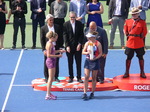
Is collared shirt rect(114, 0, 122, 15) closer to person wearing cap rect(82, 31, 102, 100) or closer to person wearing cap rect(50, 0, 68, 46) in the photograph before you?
person wearing cap rect(50, 0, 68, 46)

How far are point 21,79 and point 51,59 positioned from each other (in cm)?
273

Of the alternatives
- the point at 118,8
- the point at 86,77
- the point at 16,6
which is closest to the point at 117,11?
the point at 118,8

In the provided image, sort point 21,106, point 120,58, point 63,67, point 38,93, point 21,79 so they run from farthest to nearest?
point 120,58 → point 63,67 → point 21,79 → point 38,93 → point 21,106

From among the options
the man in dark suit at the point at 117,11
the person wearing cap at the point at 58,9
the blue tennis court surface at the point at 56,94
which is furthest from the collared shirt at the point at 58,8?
the blue tennis court surface at the point at 56,94

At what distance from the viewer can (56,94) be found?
15766 millimetres

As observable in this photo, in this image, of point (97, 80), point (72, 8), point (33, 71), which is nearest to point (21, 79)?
point (33, 71)

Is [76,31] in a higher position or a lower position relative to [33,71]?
higher

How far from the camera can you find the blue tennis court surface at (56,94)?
14.5 m

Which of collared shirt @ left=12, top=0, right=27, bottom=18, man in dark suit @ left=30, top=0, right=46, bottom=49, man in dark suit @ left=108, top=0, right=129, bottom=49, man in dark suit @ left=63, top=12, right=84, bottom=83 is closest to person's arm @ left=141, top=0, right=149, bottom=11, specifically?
man in dark suit @ left=108, top=0, right=129, bottom=49

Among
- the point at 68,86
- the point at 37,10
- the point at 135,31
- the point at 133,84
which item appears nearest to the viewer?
the point at 133,84

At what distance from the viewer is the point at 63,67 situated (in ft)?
62.5

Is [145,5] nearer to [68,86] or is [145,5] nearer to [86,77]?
[68,86]

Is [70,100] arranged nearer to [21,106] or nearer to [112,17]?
[21,106]

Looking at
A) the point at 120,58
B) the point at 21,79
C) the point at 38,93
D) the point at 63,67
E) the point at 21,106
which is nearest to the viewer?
the point at 21,106
